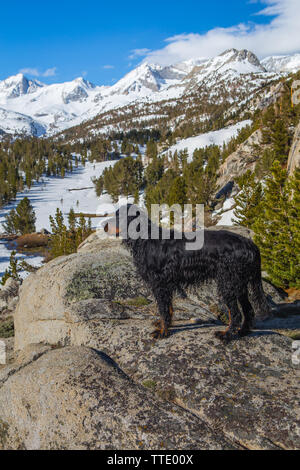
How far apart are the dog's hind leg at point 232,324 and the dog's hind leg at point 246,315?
16cm

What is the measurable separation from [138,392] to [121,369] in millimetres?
768

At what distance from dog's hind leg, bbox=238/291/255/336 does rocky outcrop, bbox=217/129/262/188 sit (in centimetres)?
6246

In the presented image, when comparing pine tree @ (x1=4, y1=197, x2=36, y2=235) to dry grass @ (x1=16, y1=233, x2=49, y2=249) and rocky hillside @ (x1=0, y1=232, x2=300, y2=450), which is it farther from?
rocky hillside @ (x1=0, y1=232, x2=300, y2=450)

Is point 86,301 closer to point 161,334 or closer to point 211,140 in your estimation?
point 161,334

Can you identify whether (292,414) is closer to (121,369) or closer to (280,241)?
(121,369)

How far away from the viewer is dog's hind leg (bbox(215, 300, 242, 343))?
556 cm

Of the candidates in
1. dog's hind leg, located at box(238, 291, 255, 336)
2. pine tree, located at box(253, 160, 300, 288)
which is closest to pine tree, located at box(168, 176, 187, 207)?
pine tree, located at box(253, 160, 300, 288)

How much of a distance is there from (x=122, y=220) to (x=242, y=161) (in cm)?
6910

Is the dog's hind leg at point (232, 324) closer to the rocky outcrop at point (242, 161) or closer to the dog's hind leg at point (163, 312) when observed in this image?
the dog's hind leg at point (163, 312)

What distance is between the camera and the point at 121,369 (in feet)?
17.0

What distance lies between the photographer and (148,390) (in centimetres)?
459

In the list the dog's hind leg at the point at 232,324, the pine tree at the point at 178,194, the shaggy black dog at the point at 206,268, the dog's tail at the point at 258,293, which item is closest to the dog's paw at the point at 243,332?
the shaggy black dog at the point at 206,268
